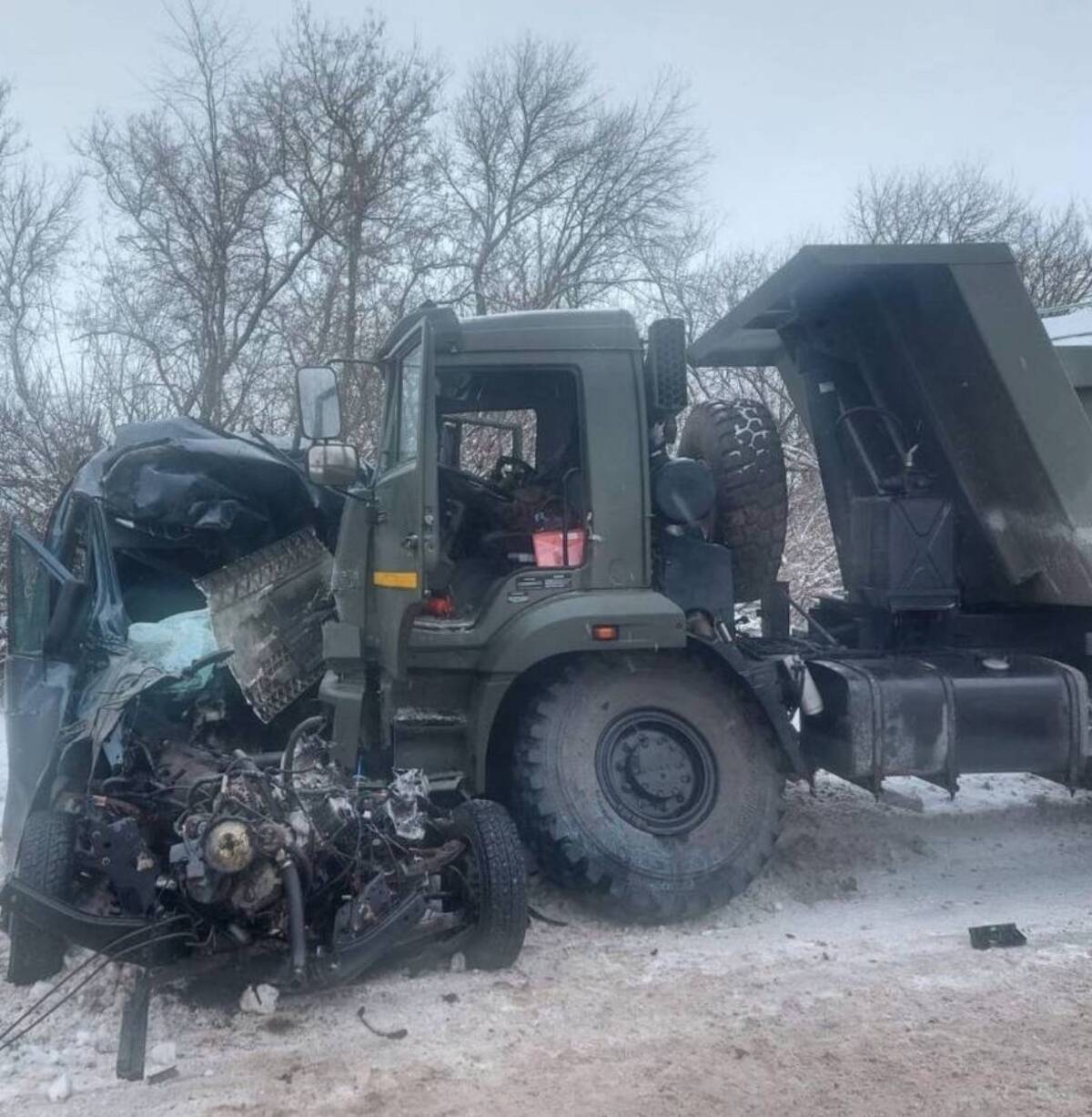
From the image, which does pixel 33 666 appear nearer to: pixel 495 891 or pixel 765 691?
pixel 495 891

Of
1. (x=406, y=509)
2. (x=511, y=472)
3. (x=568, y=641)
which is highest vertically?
(x=511, y=472)

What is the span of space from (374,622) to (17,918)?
189 cm

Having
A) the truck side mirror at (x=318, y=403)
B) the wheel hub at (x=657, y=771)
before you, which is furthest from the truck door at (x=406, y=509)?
the wheel hub at (x=657, y=771)

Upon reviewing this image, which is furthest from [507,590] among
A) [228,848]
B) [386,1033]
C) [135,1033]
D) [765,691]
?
[135,1033]

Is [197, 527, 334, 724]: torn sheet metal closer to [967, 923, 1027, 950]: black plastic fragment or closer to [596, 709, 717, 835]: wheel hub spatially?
[596, 709, 717, 835]: wheel hub

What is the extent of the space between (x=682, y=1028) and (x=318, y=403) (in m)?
2.99

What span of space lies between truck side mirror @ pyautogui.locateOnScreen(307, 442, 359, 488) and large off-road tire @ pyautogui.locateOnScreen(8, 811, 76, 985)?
173cm

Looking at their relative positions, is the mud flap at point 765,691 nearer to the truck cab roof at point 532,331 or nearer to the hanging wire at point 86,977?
the truck cab roof at point 532,331

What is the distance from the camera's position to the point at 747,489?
Answer: 228 inches

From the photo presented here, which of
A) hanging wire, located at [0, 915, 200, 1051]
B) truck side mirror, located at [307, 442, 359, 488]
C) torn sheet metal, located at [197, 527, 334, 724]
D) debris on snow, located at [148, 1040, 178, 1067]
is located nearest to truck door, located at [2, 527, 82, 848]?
torn sheet metal, located at [197, 527, 334, 724]

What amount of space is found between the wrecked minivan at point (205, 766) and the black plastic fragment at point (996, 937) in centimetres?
193

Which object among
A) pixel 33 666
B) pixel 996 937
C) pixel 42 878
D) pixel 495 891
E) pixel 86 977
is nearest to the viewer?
pixel 42 878

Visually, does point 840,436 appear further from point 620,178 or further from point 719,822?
point 620,178

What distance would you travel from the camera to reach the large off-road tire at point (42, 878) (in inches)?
168
